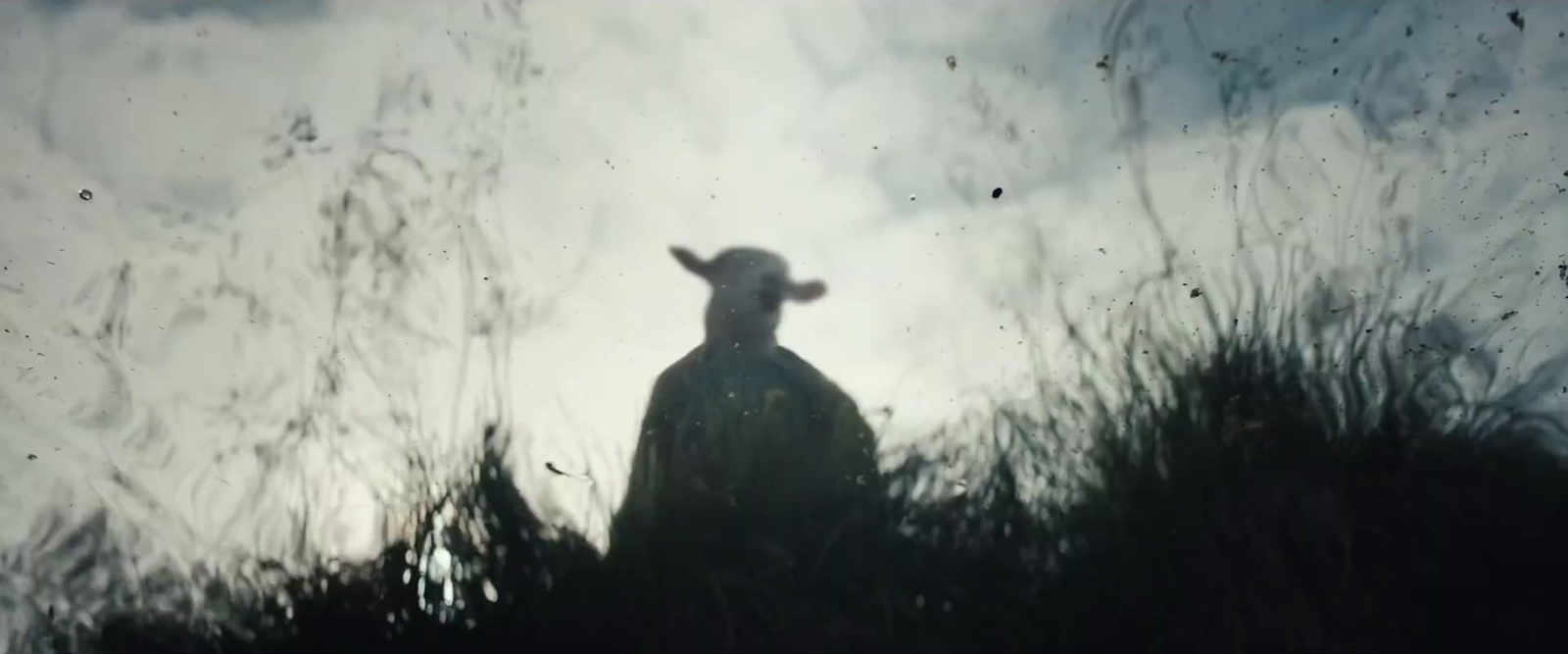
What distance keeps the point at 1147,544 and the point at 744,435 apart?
2.14 feet

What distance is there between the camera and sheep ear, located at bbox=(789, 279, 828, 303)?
68.0 inches

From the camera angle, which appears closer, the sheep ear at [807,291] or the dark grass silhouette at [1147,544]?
the dark grass silhouette at [1147,544]

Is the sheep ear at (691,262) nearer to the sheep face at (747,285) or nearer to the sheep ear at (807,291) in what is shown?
the sheep face at (747,285)

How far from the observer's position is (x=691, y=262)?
174 cm

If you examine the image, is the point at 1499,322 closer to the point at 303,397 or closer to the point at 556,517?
the point at 556,517

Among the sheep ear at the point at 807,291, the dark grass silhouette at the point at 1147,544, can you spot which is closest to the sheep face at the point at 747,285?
the sheep ear at the point at 807,291

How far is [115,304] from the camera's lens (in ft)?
5.99

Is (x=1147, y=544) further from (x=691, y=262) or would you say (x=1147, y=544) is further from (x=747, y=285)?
(x=691, y=262)

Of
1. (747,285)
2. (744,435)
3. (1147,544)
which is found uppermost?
(747,285)

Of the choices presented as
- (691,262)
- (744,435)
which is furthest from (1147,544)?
(691,262)

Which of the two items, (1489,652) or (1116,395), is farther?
(1116,395)

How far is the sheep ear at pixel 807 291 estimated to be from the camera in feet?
5.66

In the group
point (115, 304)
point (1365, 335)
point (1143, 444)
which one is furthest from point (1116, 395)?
point (115, 304)

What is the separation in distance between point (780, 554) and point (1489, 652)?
1053mm
